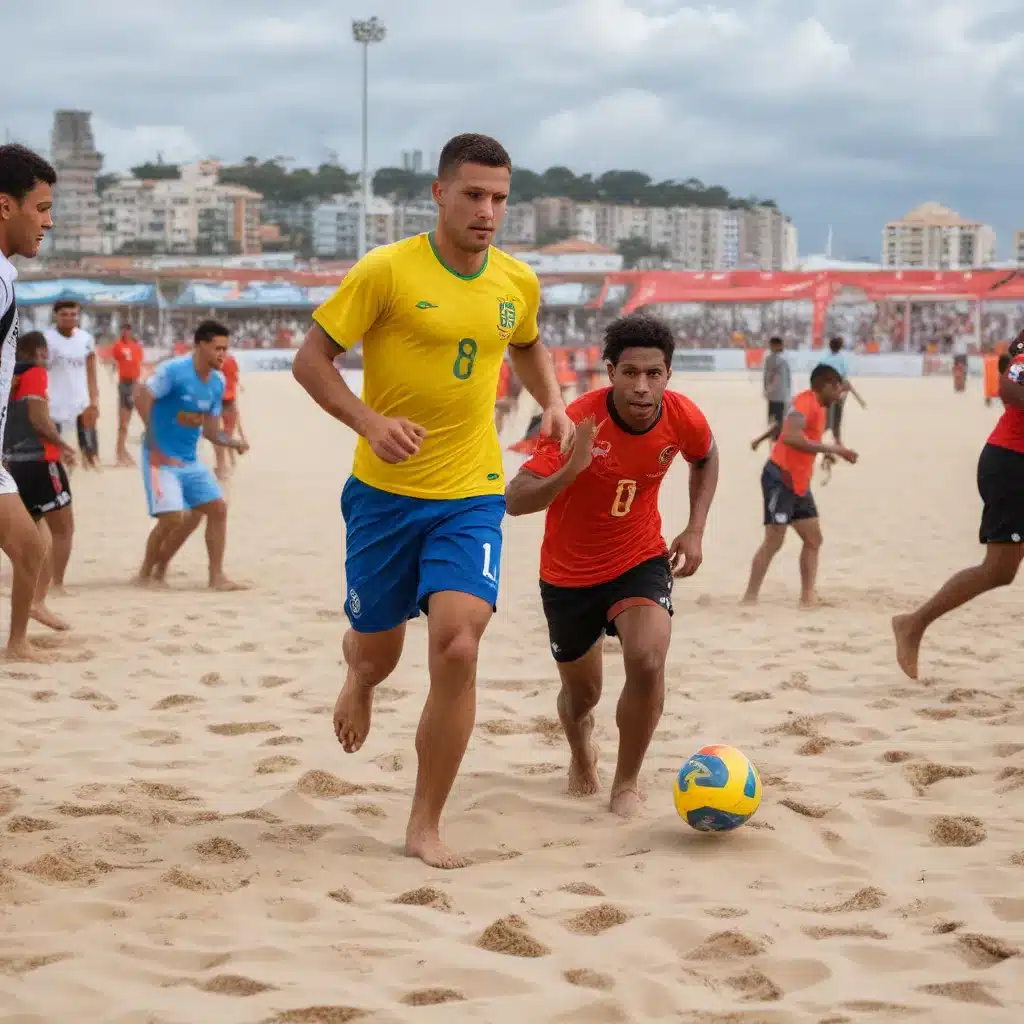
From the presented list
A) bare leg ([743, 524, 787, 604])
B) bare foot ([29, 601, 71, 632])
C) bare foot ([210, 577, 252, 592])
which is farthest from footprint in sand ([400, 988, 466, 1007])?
bare foot ([210, 577, 252, 592])

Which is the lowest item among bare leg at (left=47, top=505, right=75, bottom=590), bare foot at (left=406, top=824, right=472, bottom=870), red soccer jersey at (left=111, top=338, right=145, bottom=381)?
bare foot at (left=406, top=824, right=472, bottom=870)

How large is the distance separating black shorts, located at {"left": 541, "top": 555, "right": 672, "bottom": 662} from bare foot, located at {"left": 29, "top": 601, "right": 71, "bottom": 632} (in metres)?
3.76

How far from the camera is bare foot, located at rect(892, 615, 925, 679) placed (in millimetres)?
6270

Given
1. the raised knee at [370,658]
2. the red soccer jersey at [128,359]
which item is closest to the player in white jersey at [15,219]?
the raised knee at [370,658]

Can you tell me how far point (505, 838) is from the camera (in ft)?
14.1

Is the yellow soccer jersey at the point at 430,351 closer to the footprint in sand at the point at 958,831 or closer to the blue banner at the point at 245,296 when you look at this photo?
the footprint in sand at the point at 958,831

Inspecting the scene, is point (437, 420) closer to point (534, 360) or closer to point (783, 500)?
point (534, 360)

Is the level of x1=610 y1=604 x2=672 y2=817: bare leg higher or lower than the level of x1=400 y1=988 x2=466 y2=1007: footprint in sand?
higher

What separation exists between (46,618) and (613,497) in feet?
13.3

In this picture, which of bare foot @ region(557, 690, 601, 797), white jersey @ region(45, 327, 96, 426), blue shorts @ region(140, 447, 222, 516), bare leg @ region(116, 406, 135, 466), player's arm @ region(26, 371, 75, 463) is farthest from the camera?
bare leg @ region(116, 406, 135, 466)

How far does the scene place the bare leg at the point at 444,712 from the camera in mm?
3939

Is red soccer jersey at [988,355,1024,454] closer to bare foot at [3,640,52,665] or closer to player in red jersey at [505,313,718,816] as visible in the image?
player in red jersey at [505,313,718,816]

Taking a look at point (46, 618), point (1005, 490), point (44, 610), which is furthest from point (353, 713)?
point (44, 610)

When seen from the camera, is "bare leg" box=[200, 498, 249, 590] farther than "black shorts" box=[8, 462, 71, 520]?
Yes
